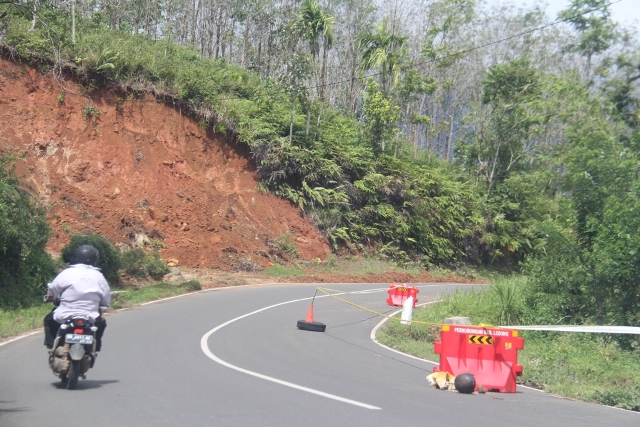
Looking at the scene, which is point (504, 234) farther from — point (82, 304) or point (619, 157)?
point (82, 304)

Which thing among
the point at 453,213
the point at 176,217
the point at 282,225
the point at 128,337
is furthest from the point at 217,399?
the point at 453,213

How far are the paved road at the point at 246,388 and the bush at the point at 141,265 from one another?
8142mm

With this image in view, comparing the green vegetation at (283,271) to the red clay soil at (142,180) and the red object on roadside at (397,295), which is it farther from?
the red object on roadside at (397,295)

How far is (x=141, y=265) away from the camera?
24.5 meters

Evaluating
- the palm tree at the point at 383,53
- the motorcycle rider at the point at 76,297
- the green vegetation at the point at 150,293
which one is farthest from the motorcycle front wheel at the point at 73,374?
the palm tree at the point at 383,53

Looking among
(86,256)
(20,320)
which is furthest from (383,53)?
(86,256)

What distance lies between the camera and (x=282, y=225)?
1379 inches

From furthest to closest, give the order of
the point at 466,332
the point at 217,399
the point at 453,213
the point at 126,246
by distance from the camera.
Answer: the point at 453,213 < the point at 126,246 < the point at 466,332 < the point at 217,399

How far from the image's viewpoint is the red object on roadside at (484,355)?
10672 millimetres

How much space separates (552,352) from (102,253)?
13679mm

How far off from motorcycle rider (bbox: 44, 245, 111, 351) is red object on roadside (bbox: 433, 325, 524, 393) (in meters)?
5.45

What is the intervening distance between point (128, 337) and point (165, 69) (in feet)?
76.5

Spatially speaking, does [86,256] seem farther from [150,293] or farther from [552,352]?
[150,293]

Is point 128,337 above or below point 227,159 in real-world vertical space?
below
